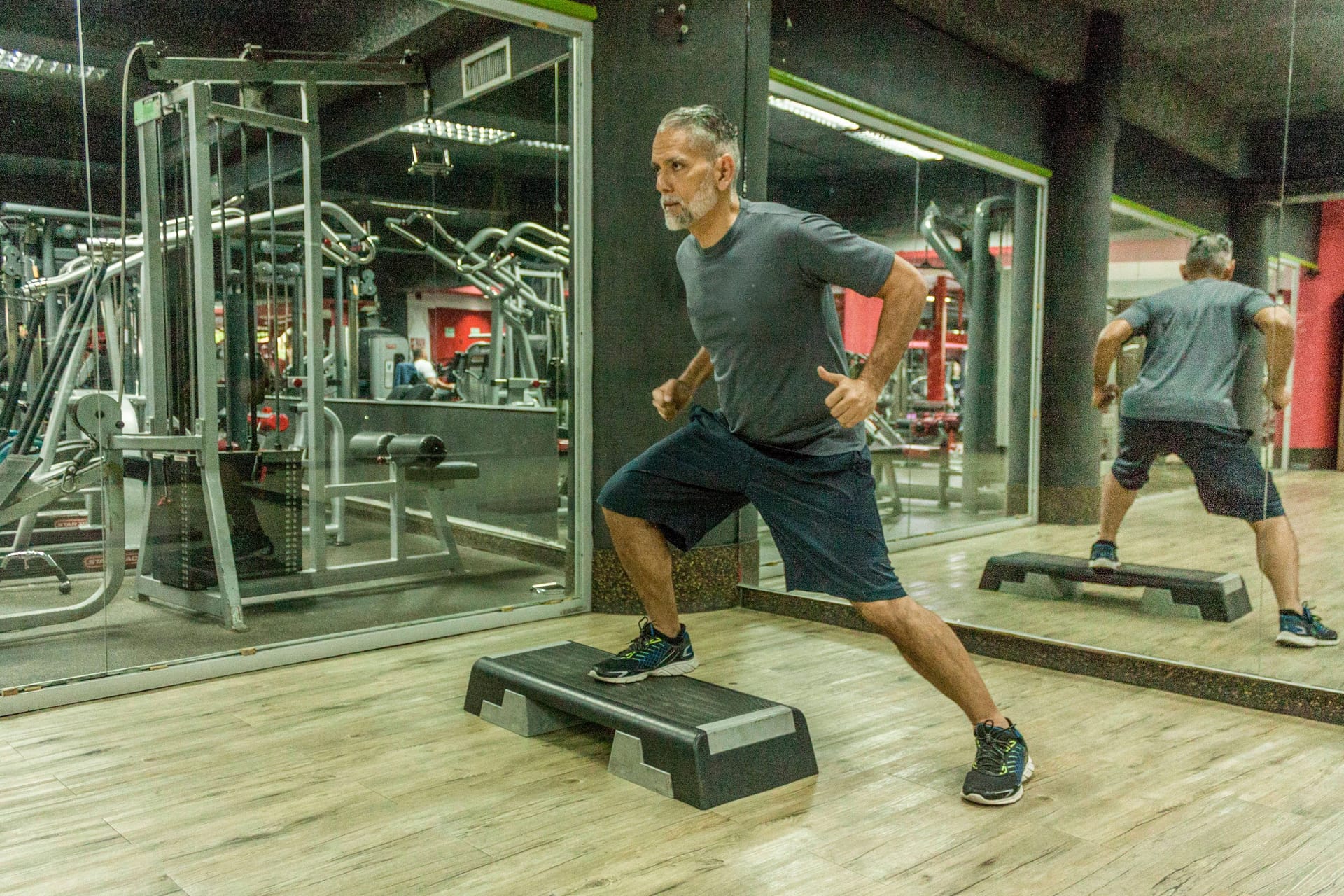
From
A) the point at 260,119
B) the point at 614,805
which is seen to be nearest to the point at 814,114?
the point at 260,119

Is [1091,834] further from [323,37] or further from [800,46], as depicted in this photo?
[323,37]

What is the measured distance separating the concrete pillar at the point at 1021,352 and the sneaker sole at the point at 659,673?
186 centimetres

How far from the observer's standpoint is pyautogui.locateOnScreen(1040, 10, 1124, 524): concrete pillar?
339 cm

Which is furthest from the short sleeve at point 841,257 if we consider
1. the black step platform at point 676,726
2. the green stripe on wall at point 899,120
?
the green stripe on wall at point 899,120

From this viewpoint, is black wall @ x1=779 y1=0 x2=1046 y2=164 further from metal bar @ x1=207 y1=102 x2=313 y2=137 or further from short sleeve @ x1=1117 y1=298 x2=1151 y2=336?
metal bar @ x1=207 y1=102 x2=313 y2=137

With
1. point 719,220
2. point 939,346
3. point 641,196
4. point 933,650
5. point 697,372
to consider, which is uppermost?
point 641,196

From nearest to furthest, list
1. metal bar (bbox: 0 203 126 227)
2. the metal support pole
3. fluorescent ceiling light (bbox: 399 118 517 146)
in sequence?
metal bar (bbox: 0 203 126 227) < the metal support pole < fluorescent ceiling light (bbox: 399 118 517 146)

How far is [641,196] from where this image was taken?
3.81 m

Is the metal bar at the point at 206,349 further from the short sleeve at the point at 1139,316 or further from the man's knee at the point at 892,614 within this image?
the short sleeve at the point at 1139,316

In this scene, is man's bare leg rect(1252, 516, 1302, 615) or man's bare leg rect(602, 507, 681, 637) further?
man's bare leg rect(1252, 516, 1302, 615)

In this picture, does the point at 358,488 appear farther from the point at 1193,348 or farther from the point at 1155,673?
the point at 1193,348

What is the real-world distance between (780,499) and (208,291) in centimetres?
260

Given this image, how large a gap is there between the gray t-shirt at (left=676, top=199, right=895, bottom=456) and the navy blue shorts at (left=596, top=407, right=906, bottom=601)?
6 centimetres

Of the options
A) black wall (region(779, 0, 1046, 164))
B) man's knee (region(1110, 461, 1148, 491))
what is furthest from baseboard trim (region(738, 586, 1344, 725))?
black wall (region(779, 0, 1046, 164))
